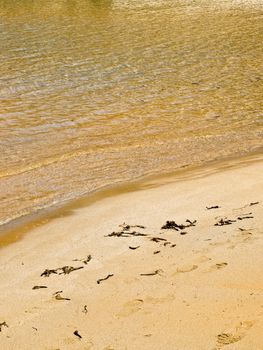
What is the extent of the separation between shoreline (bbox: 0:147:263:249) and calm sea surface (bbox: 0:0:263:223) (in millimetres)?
151

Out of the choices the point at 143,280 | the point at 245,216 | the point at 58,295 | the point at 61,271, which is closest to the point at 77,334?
the point at 58,295

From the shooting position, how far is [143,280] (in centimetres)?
516

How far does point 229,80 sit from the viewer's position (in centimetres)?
1483

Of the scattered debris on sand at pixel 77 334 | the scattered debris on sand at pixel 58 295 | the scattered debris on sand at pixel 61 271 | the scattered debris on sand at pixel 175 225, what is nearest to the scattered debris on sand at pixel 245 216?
the scattered debris on sand at pixel 175 225

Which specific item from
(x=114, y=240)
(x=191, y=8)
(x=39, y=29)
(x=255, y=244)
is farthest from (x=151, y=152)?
(x=191, y=8)

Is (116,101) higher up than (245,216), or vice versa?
(116,101)

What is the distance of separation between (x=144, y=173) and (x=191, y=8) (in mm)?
21399

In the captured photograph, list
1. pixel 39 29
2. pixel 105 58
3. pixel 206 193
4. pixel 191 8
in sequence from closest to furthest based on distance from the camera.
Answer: pixel 206 193 < pixel 105 58 < pixel 39 29 < pixel 191 8

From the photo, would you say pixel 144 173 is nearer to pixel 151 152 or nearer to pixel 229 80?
pixel 151 152

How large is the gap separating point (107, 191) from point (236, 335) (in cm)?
422

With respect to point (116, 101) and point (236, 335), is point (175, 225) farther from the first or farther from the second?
Result: point (116, 101)

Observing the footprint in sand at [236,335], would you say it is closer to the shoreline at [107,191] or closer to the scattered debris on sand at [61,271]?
the scattered debris on sand at [61,271]

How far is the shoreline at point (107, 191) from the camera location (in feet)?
22.9

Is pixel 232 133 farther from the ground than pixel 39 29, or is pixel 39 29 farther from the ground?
pixel 39 29
